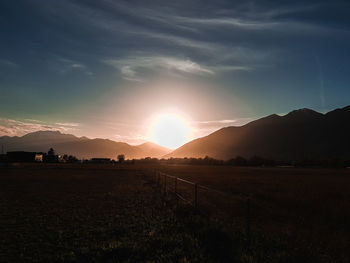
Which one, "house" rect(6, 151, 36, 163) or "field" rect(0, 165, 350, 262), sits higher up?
"house" rect(6, 151, 36, 163)

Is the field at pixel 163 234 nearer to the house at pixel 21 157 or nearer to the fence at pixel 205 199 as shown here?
the fence at pixel 205 199

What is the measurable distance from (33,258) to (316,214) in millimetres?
14234

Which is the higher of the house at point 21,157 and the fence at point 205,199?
the house at point 21,157

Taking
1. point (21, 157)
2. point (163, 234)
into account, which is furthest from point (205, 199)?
point (21, 157)

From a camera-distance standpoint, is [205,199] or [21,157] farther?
[21,157]

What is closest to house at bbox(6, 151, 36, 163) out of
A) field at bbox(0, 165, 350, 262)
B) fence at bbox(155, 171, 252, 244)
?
fence at bbox(155, 171, 252, 244)

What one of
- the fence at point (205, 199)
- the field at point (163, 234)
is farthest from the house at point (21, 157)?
the field at point (163, 234)

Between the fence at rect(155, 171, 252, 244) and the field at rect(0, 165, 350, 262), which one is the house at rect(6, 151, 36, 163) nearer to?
the fence at rect(155, 171, 252, 244)

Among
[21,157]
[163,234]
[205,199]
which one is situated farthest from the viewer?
[21,157]

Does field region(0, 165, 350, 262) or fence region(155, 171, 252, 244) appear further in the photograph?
fence region(155, 171, 252, 244)

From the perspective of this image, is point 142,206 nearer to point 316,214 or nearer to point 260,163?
point 316,214

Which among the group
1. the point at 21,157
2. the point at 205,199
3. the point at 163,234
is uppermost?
the point at 21,157

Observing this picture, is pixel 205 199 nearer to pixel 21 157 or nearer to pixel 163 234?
pixel 163 234

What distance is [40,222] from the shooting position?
11438 millimetres
